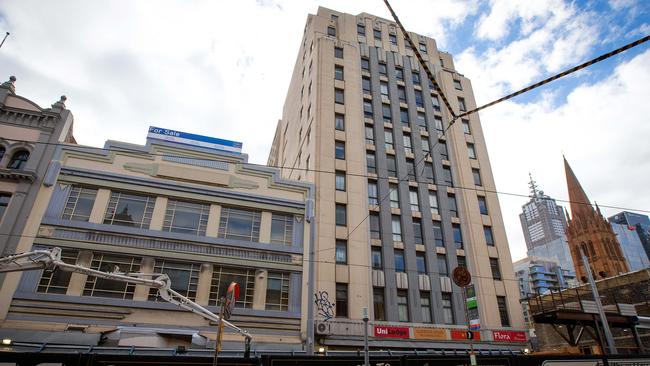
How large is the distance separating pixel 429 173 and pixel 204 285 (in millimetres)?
22312

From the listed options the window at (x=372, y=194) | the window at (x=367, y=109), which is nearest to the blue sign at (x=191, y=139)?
the window at (x=372, y=194)

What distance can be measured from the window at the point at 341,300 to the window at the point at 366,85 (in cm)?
1948

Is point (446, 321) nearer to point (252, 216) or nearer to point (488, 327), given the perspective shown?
point (488, 327)

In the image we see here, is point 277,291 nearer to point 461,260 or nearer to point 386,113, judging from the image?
point 461,260

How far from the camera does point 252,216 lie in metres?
25.7

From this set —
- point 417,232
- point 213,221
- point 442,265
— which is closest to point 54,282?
point 213,221

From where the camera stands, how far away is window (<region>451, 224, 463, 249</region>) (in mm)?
Answer: 32616

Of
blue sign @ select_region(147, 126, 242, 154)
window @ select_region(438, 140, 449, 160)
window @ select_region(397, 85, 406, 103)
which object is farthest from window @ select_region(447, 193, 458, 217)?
blue sign @ select_region(147, 126, 242, 154)

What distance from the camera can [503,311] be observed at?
101 ft

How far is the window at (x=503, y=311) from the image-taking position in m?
30.2

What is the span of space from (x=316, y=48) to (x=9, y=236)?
2967cm

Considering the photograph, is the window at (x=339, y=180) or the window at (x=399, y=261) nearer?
the window at (x=399, y=261)

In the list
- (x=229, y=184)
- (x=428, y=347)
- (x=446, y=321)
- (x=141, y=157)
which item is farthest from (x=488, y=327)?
(x=141, y=157)

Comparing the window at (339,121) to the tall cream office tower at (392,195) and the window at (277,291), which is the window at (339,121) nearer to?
the tall cream office tower at (392,195)
